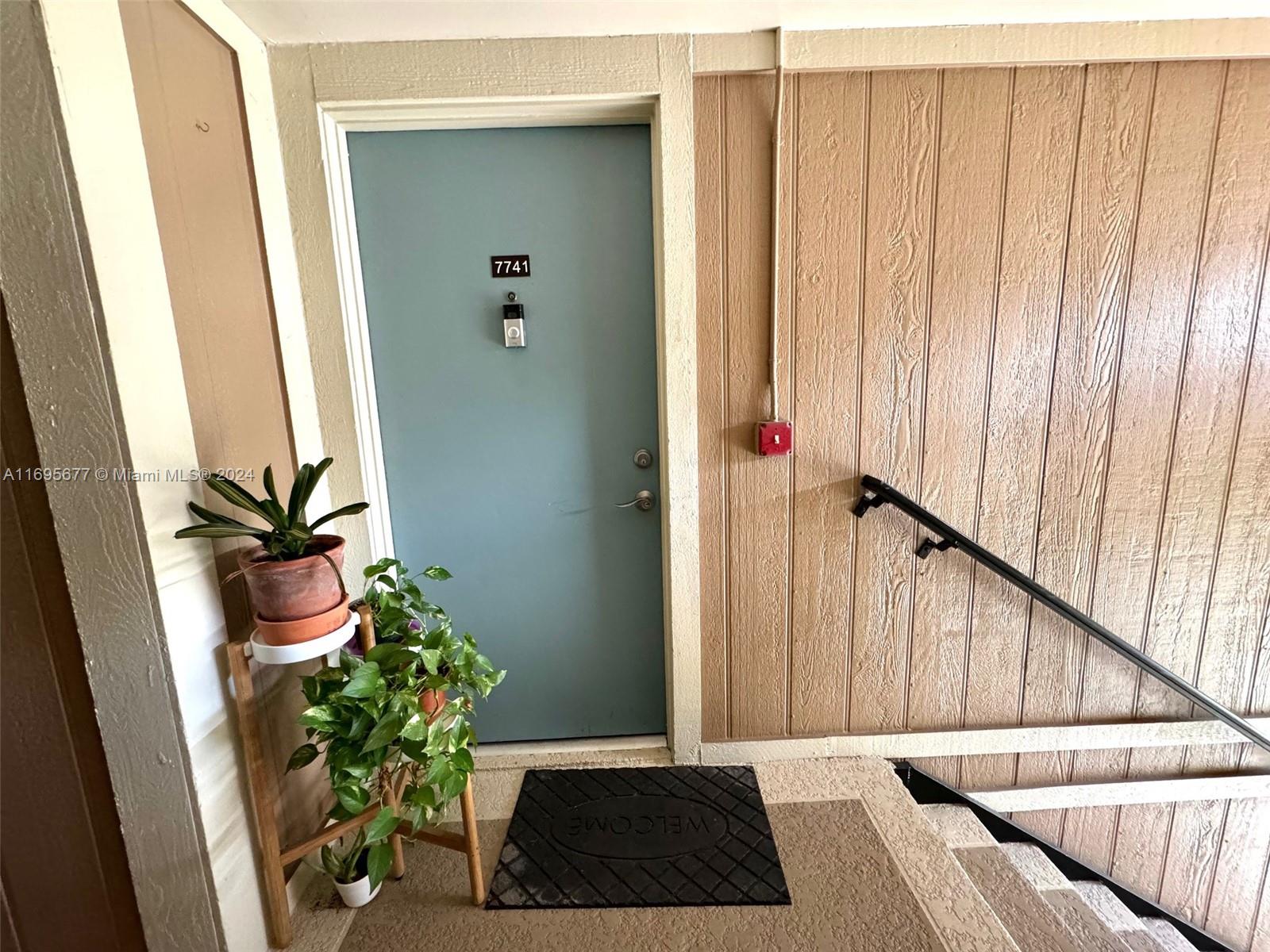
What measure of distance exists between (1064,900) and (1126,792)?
466 millimetres

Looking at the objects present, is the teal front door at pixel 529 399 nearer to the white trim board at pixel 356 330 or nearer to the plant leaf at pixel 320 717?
the white trim board at pixel 356 330

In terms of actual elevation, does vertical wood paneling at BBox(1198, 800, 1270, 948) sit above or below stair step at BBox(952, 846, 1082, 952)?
below

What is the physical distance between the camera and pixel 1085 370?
5.11 ft

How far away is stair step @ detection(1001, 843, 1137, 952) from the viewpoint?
136cm

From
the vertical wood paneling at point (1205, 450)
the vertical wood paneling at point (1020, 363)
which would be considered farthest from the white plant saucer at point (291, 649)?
the vertical wood paneling at point (1205, 450)

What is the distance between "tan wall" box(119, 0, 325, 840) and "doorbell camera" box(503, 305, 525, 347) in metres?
0.57

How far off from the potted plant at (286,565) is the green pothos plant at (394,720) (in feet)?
0.43

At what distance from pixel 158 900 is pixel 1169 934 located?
276 cm

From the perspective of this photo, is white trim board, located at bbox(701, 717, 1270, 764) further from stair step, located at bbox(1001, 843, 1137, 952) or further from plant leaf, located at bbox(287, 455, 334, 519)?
plant leaf, located at bbox(287, 455, 334, 519)

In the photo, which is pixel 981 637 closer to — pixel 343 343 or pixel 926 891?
pixel 926 891

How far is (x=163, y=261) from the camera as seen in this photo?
1.00m

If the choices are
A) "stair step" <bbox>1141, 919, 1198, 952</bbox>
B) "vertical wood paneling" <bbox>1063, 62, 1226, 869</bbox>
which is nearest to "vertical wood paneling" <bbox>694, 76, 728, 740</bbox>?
"vertical wood paneling" <bbox>1063, 62, 1226, 869</bbox>

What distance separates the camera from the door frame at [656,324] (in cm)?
143

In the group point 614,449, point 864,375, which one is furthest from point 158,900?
point 864,375
